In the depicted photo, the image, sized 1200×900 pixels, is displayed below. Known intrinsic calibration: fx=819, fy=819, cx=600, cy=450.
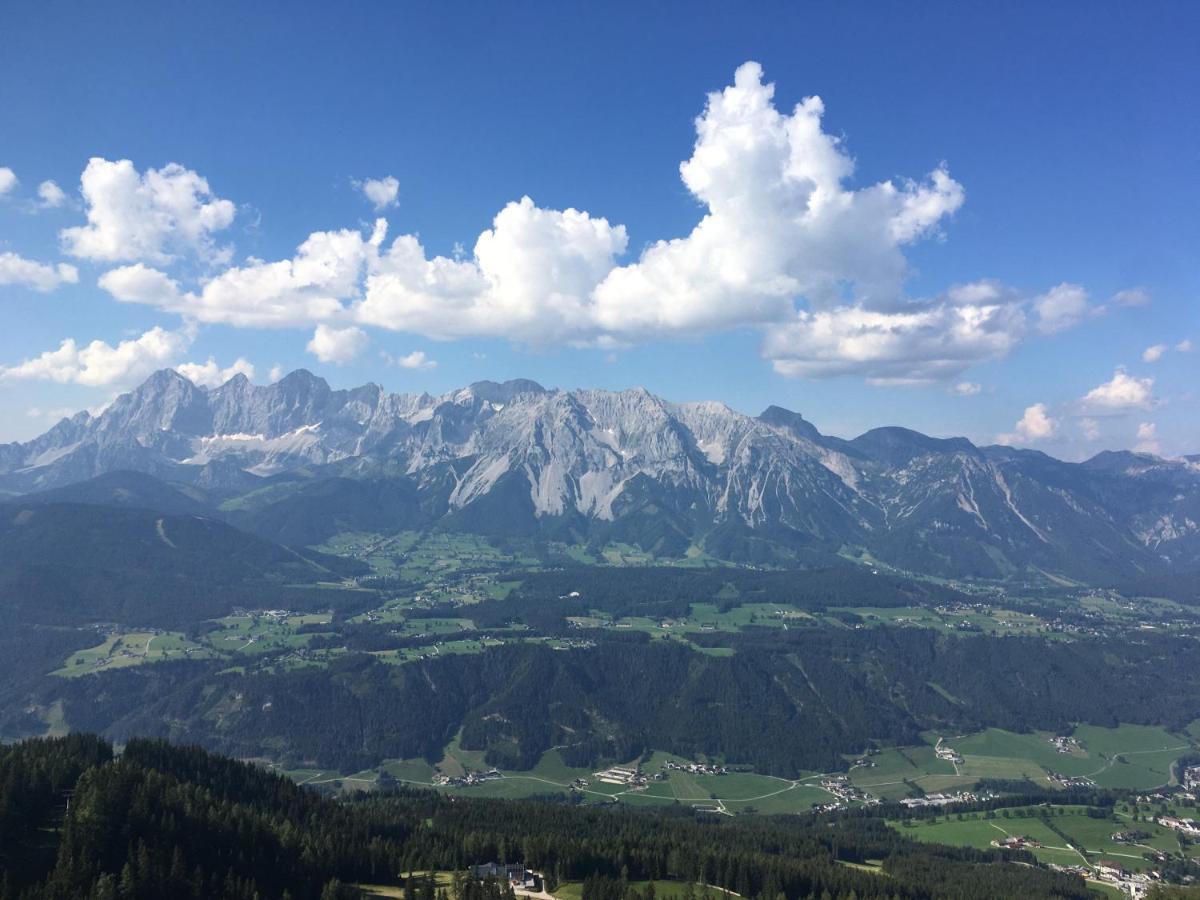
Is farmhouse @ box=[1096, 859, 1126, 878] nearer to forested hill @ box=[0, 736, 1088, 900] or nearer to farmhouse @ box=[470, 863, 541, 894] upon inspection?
forested hill @ box=[0, 736, 1088, 900]

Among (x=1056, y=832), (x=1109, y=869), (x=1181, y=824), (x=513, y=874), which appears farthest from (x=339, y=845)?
(x=1181, y=824)

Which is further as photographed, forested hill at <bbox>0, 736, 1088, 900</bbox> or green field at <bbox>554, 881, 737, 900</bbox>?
green field at <bbox>554, 881, 737, 900</bbox>

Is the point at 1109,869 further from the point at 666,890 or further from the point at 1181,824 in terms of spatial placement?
Answer: the point at 666,890

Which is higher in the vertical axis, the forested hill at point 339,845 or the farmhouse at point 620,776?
the forested hill at point 339,845

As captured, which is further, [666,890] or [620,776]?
[620,776]

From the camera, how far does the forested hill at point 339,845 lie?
229 feet

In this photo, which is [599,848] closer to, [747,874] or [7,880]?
[747,874]

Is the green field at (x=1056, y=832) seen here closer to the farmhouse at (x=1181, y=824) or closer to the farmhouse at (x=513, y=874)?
the farmhouse at (x=1181, y=824)

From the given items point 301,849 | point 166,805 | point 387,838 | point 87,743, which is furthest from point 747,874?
point 87,743

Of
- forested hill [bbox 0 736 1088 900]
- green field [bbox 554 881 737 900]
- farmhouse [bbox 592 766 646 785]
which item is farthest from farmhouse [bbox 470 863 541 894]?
farmhouse [bbox 592 766 646 785]

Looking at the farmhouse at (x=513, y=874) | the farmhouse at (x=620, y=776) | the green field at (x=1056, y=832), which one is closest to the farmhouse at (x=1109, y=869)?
the green field at (x=1056, y=832)

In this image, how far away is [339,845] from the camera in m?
86.0

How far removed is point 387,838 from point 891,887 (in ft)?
202

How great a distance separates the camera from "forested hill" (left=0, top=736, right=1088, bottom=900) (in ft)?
229
